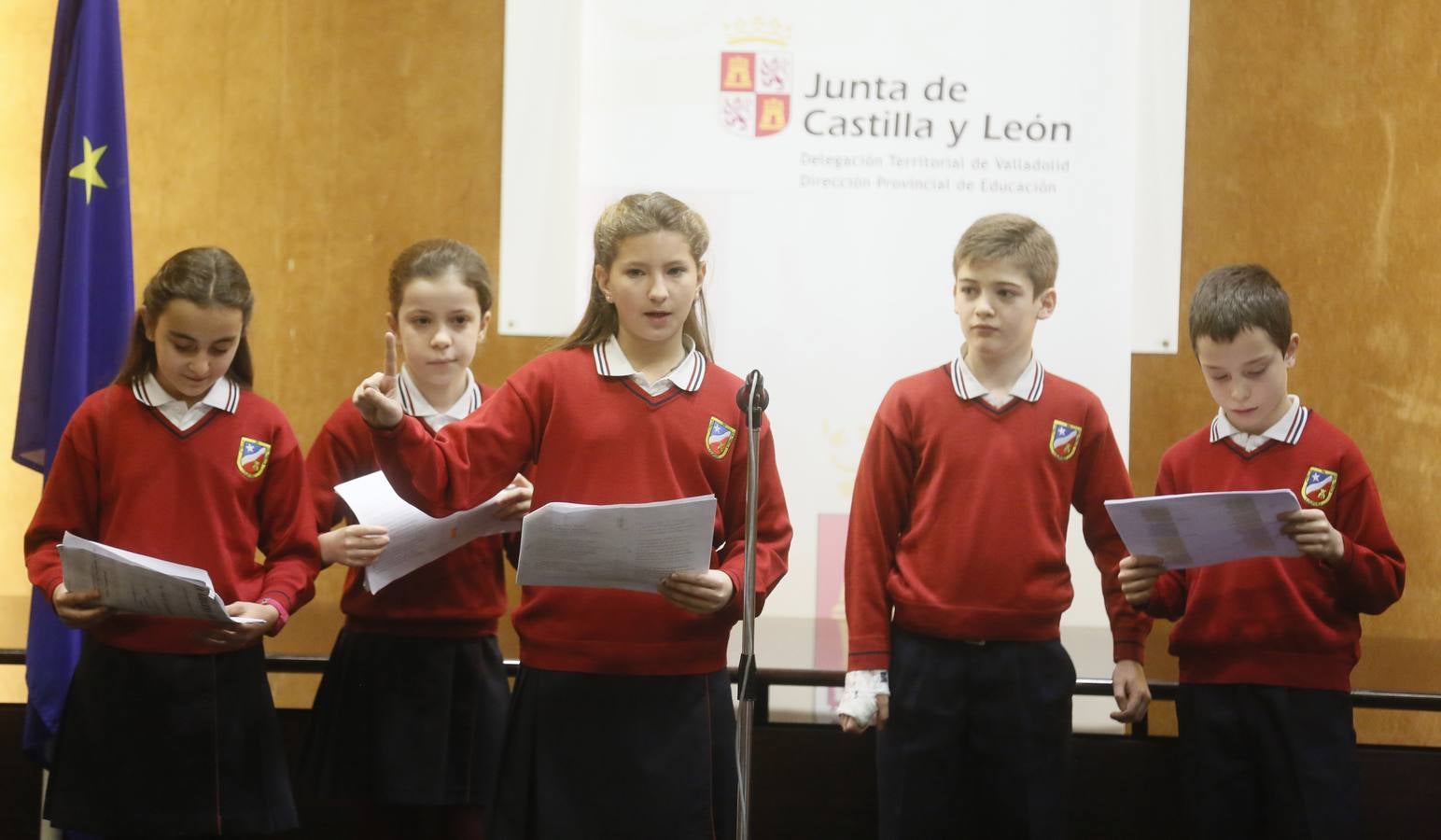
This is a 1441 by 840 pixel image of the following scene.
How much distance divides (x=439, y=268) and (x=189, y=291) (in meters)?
0.58

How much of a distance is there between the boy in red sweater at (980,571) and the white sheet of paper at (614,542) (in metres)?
0.55

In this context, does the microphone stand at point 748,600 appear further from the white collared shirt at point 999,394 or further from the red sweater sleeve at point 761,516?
the white collared shirt at point 999,394

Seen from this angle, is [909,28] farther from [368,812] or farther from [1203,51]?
[368,812]

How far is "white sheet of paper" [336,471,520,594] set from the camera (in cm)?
248

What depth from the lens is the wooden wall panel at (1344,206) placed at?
14.9ft

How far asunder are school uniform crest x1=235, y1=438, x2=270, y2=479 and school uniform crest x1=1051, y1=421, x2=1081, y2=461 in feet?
5.28

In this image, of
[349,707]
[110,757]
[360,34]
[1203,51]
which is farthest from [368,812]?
[1203,51]

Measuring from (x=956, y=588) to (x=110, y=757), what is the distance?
1.68m

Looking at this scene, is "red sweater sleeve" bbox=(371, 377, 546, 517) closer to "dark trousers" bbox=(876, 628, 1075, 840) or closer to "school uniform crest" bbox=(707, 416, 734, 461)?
"school uniform crest" bbox=(707, 416, 734, 461)

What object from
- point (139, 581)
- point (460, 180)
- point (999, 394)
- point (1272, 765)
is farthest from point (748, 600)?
point (460, 180)

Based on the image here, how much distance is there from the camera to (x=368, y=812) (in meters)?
3.46

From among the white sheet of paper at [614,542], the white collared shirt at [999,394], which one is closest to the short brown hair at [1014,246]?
the white collared shirt at [999,394]

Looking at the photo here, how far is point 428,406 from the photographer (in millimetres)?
2986

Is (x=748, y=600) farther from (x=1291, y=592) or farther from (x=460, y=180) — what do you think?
(x=460, y=180)
